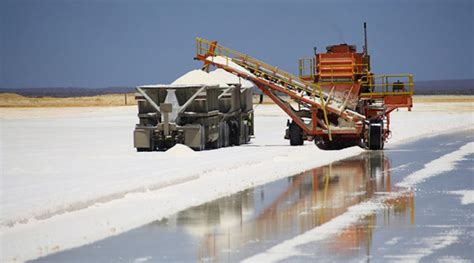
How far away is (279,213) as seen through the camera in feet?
57.8

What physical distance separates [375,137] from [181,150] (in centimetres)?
651

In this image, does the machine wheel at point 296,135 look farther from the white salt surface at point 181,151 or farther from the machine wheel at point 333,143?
the white salt surface at point 181,151

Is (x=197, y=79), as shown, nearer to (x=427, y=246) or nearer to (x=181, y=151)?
(x=181, y=151)

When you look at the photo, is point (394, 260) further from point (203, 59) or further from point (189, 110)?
point (203, 59)

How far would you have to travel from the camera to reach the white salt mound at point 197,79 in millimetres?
39000

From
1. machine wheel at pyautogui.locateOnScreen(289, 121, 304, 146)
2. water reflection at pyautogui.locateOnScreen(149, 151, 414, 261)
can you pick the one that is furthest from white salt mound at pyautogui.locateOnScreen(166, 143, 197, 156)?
water reflection at pyautogui.locateOnScreen(149, 151, 414, 261)

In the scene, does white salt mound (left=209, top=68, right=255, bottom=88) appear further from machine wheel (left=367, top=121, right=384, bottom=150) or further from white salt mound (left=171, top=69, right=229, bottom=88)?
machine wheel (left=367, top=121, right=384, bottom=150)

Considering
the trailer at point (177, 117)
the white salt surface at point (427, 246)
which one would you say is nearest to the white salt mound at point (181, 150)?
the trailer at point (177, 117)

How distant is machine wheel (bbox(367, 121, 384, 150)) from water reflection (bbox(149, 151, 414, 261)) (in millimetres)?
9622

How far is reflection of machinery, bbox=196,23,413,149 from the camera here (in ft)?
119

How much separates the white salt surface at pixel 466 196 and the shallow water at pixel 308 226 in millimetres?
169

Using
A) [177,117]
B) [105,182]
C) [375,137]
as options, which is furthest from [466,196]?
[177,117]

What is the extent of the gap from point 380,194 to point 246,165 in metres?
8.12

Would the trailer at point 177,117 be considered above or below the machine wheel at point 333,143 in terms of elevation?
above
